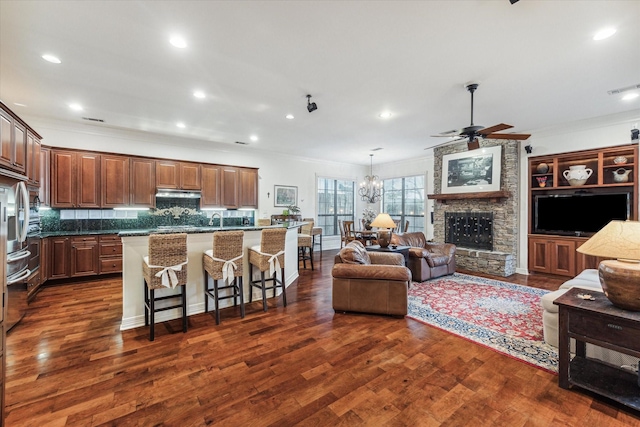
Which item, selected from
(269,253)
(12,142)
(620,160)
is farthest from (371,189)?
(12,142)

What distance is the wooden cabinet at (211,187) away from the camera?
6.30 metres

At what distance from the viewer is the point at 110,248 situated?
5168 millimetres

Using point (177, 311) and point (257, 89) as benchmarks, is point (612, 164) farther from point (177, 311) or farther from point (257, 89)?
point (177, 311)

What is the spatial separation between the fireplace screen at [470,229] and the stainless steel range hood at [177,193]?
5.93 m

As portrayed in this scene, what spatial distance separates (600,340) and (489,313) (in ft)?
5.50

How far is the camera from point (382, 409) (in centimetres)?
189

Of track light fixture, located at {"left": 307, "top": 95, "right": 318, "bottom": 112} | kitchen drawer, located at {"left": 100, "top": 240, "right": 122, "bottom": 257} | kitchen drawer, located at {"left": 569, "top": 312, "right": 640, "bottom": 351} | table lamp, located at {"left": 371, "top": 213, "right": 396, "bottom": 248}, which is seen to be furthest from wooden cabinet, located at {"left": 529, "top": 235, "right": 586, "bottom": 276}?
kitchen drawer, located at {"left": 100, "top": 240, "right": 122, "bottom": 257}

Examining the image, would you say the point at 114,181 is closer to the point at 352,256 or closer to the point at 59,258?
the point at 59,258

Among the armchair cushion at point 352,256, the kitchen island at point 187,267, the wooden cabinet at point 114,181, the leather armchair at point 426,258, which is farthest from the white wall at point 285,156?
the armchair cushion at point 352,256

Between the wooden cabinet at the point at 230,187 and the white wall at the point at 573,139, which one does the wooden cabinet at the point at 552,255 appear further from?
the wooden cabinet at the point at 230,187

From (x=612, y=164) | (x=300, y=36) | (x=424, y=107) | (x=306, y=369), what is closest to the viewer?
(x=306, y=369)

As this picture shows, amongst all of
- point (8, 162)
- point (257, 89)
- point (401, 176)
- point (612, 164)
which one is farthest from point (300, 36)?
point (401, 176)

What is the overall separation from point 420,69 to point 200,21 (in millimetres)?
2282

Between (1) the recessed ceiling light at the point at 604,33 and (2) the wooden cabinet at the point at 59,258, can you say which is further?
(2) the wooden cabinet at the point at 59,258
